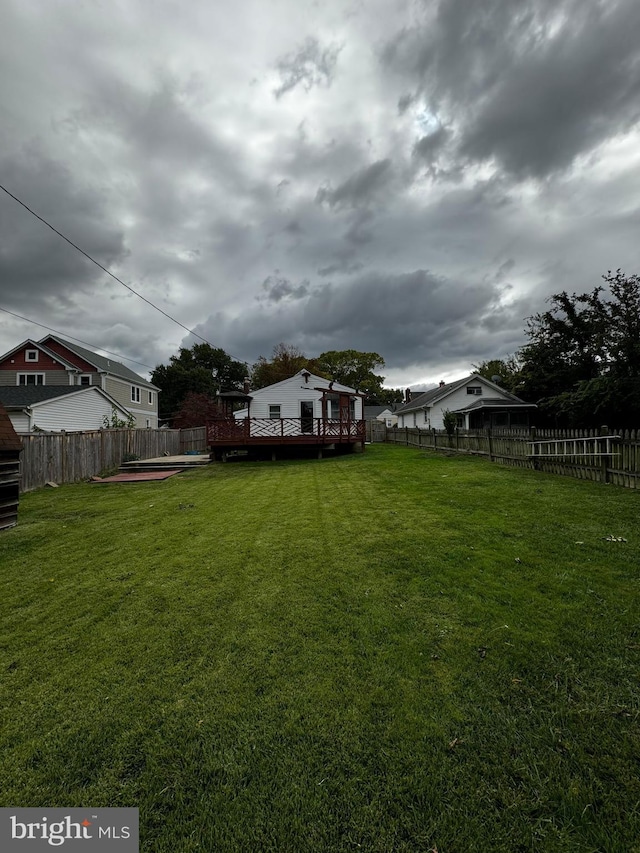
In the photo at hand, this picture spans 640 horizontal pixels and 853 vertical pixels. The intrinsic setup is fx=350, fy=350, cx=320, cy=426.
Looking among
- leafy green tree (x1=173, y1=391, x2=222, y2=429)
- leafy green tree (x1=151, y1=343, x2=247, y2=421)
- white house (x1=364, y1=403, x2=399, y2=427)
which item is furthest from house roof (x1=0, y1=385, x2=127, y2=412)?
white house (x1=364, y1=403, x2=399, y2=427)

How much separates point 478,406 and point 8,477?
27.6 meters

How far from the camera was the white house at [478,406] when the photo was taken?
27484 millimetres

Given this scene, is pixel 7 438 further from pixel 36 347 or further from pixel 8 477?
pixel 36 347

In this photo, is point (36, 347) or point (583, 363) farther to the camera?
point (36, 347)

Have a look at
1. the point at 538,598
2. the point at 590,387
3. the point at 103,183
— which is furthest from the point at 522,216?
the point at 538,598

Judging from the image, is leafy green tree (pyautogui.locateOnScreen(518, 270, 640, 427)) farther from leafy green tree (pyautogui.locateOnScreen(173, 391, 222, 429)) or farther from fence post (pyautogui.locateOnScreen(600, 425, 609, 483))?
leafy green tree (pyautogui.locateOnScreen(173, 391, 222, 429))

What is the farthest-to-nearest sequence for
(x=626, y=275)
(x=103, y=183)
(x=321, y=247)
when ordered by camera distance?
(x=321, y=247) → (x=626, y=275) → (x=103, y=183)

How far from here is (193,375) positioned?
54.7 metres

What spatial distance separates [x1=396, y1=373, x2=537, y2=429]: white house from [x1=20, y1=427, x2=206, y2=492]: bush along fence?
21.5m

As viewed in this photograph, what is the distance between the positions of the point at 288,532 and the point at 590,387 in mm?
18819

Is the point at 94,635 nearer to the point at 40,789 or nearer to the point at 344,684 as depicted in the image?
the point at 40,789

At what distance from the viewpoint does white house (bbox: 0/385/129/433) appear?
18.4 metres


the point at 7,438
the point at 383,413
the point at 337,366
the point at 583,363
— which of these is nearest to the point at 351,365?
the point at 337,366

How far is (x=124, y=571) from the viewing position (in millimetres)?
4508
